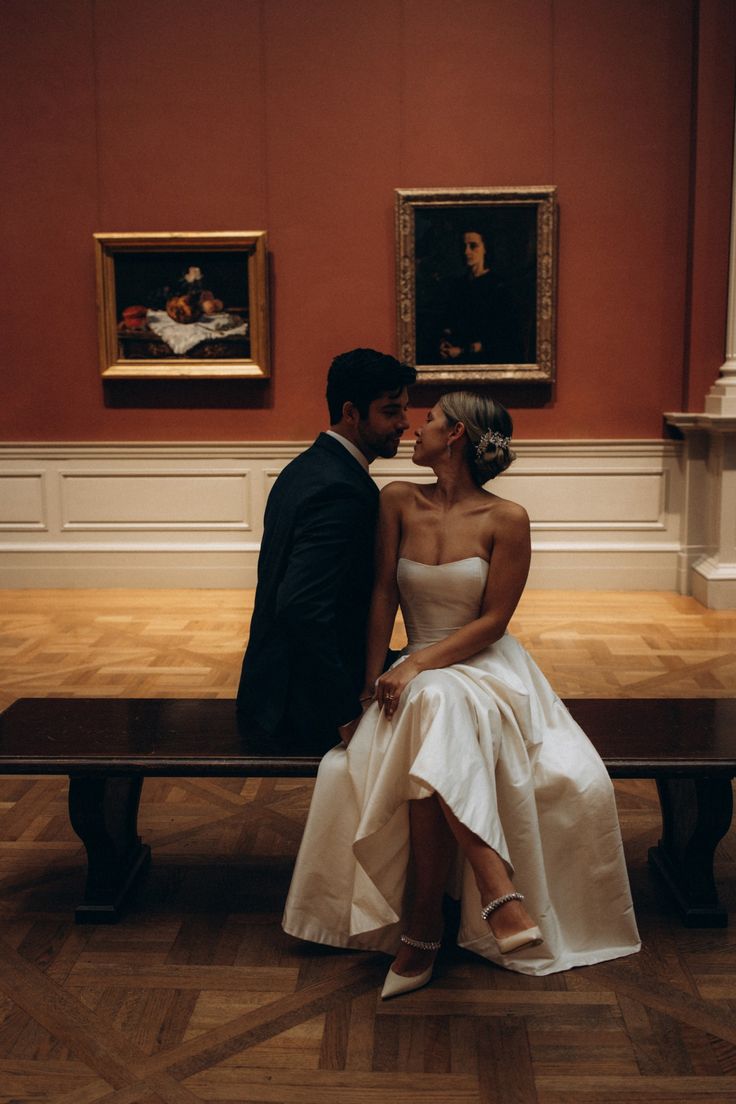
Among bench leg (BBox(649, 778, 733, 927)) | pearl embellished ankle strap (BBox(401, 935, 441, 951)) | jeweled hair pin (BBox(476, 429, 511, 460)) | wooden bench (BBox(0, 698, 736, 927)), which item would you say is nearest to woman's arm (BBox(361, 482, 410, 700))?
jeweled hair pin (BBox(476, 429, 511, 460))

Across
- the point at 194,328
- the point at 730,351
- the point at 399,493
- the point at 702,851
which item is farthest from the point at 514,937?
the point at 194,328

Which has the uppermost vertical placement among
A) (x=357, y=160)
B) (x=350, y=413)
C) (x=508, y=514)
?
(x=357, y=160)

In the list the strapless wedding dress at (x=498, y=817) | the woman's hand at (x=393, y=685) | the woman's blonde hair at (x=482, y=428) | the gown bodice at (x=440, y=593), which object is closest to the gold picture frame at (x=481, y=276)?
the woman's blonde hair at (x=482, y=428)

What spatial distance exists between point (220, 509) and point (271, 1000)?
582cm

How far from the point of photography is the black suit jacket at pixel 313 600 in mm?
2863

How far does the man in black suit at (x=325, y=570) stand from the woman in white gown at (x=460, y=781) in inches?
3.3

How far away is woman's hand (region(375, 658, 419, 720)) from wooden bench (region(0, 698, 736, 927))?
262 millimetres

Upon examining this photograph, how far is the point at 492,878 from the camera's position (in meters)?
2.57

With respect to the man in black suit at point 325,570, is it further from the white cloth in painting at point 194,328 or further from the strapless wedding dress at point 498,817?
the white cloth in painting at point 194,328

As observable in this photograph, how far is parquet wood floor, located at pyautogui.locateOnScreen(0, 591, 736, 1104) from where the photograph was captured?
7.58 ft

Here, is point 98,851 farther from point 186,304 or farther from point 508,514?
point 186,304

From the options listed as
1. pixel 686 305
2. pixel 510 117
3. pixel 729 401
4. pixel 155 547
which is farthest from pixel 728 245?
pixel 155 547

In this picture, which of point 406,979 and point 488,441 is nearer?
point 406,979

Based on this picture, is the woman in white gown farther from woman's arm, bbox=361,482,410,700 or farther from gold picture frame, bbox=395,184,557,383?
gold picture frame, bbox=395,184,557,383
